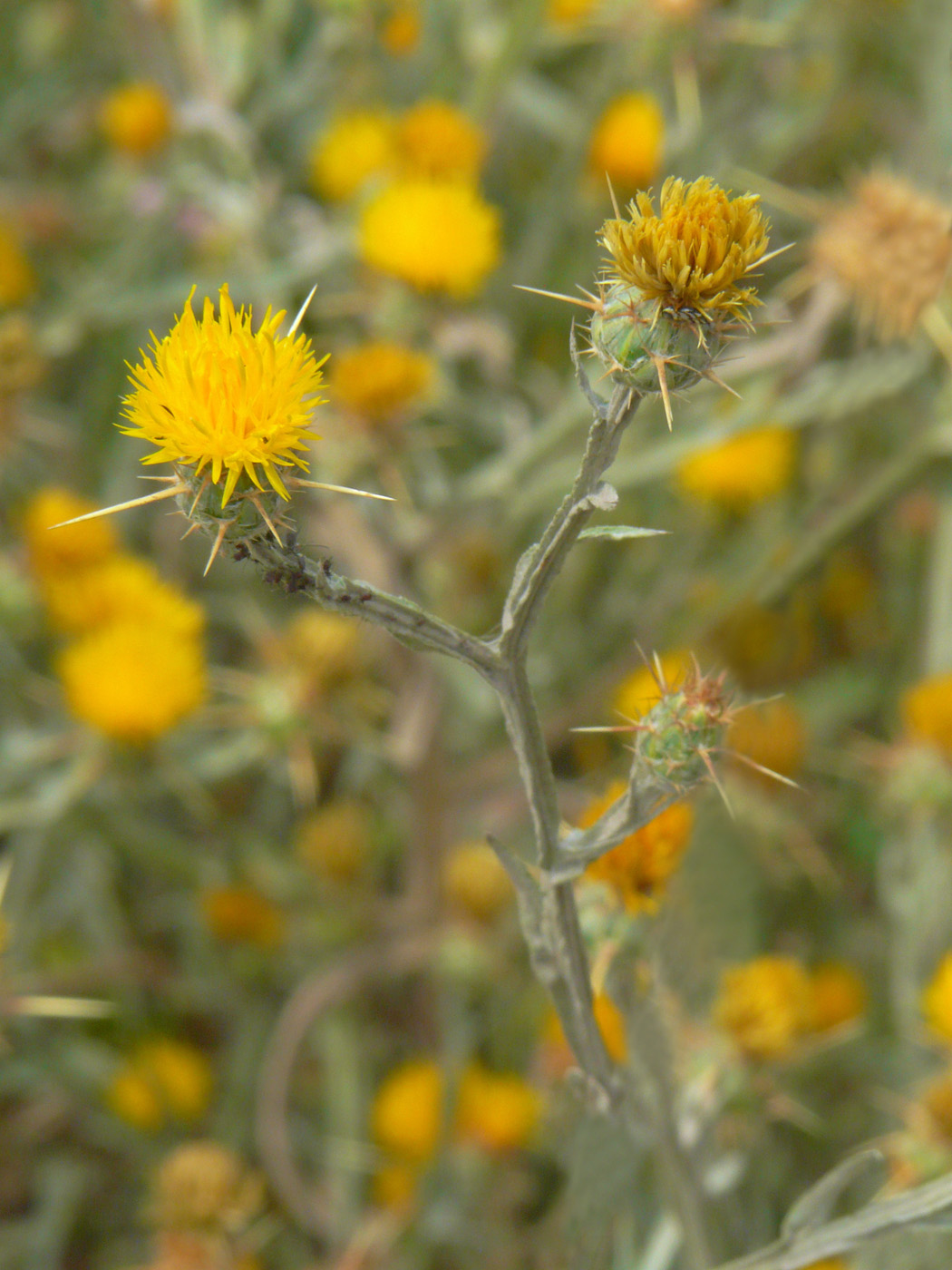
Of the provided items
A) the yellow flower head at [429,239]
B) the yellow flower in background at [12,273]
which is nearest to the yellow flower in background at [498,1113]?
the yellow flower head at [429,239]

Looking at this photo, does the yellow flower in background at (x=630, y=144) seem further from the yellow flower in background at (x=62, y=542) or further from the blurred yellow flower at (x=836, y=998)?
the blurred yellow flower at (x=836, y=998)

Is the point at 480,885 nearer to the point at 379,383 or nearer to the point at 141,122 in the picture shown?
the point at 379,383

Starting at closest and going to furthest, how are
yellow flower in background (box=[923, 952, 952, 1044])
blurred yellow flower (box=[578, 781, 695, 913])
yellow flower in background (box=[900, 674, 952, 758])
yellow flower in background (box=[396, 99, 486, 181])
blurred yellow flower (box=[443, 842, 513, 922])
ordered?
blurred yellow flower (box=[578, 781, 695, 913])
yellow flower in background (box=[923, 952, 952, 1044])
yellow flower in background (box=[900, 674, 952, 758])
blurred yellow flower (box=[443, 842, 513, 922])
yellow flower in background (box=[396, 99, 486, 181])

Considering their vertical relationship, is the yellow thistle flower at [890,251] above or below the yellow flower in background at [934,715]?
above

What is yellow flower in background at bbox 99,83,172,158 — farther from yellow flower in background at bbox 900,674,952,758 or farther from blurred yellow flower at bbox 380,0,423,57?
yellow flower in background at bbox 900,674,952,758

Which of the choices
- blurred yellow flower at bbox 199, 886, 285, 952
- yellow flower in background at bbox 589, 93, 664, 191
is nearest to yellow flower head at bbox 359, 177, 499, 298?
yellow flower in background at bbox 589, 93, 664, 191

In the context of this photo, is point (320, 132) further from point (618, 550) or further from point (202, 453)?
point (202, 453)

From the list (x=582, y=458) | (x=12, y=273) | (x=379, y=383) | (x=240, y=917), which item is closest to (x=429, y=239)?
(x=379, y=383)
